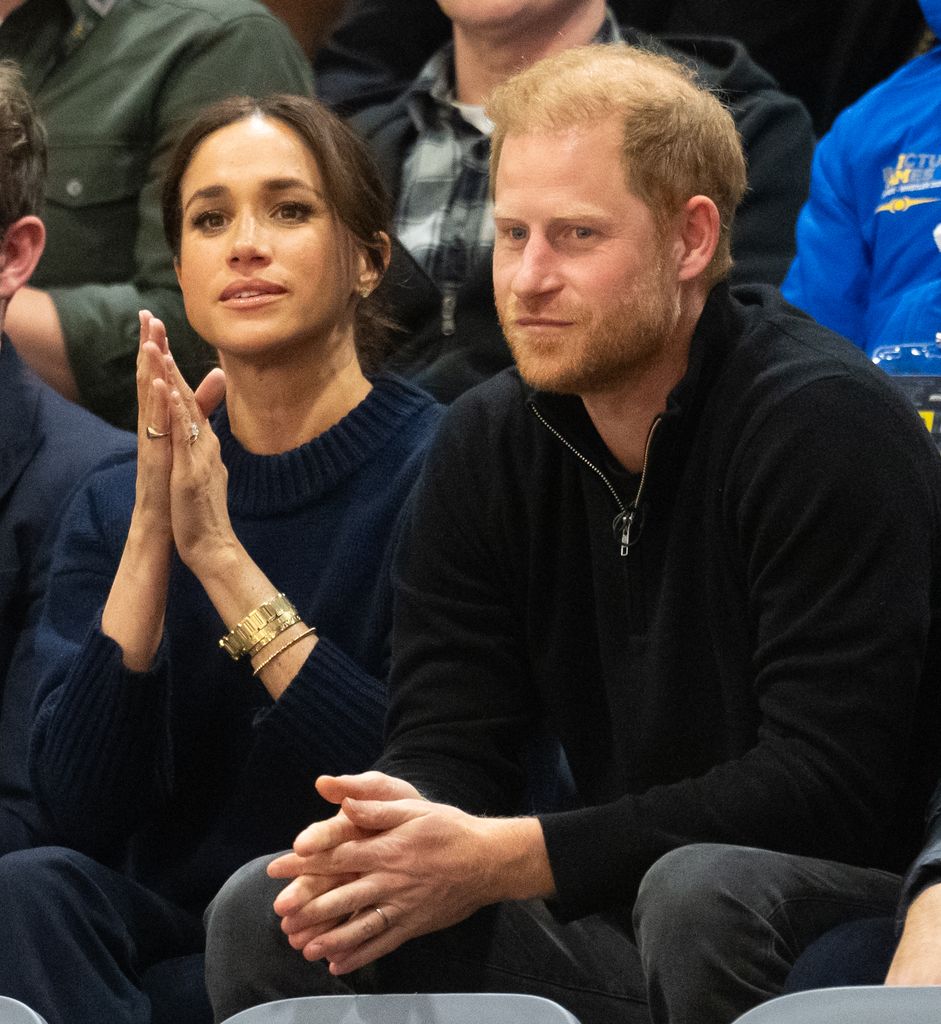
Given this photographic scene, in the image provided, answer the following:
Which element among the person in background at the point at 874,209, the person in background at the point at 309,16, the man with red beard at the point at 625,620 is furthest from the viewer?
the person in background at the point at 309,16

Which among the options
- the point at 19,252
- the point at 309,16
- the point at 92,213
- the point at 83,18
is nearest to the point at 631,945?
the point at 19,252

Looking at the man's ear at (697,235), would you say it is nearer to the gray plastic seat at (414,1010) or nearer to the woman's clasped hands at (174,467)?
the woman's clasped hands at (174,467)

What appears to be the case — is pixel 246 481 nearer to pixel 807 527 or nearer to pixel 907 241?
pixel 807 527

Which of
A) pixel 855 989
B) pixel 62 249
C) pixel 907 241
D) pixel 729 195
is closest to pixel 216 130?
pixel 62 249

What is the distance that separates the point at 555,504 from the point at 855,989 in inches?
27.6

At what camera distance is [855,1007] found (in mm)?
1106

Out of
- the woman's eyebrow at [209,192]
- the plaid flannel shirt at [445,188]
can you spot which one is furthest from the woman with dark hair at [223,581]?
the plaid flannel shirt at [445,188]

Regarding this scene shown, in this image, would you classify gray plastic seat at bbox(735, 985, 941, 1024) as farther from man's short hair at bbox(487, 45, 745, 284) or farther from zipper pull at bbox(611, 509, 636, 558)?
man's short hair at bbox(487, 45, 745, 284)

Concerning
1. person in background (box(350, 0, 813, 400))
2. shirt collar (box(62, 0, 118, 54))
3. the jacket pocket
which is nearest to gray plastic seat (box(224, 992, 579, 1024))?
person in background (box(350, 0, 813, 400))

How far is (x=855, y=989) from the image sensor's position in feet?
3.66

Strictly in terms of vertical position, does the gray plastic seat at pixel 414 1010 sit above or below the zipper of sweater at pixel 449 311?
below

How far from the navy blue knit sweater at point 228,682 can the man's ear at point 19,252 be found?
0.96 feet

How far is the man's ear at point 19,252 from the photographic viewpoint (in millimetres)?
2193

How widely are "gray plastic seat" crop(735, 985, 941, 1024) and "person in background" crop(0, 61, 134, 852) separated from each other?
42.6 inches
